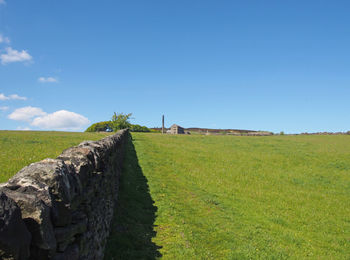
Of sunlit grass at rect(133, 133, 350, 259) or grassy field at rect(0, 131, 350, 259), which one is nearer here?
grassy field at rect(0, 131, 350, 259)

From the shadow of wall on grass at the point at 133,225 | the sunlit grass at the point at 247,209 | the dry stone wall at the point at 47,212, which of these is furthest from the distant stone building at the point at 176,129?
the dry stone wall at the point at 47,212

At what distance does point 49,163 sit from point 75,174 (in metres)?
0.49

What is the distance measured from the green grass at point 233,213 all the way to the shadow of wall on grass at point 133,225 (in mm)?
A: 26

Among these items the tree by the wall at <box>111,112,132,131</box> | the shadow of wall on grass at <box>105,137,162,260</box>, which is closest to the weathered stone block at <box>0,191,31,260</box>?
the shadow of wall on grass at <box>105,137,162,260</box>

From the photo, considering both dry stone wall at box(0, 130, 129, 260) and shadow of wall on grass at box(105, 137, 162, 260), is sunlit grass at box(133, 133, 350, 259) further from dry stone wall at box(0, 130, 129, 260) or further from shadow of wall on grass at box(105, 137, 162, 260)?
dry stone wall at box(0, 130, 129, 260)

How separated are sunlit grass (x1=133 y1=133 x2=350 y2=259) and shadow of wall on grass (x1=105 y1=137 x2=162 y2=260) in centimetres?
27

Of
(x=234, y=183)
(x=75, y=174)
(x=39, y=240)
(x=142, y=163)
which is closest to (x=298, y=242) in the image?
(x=234, y=183)

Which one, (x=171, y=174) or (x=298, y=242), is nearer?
(x=298, y=242)

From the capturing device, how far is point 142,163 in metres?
16.5

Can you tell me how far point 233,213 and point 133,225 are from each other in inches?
160

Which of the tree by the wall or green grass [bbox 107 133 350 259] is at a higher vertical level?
the tree by the wall

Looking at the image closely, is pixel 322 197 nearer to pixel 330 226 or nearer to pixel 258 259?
pixel 330 226

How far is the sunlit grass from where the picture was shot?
22.4ft

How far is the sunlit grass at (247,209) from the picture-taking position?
269 inches
